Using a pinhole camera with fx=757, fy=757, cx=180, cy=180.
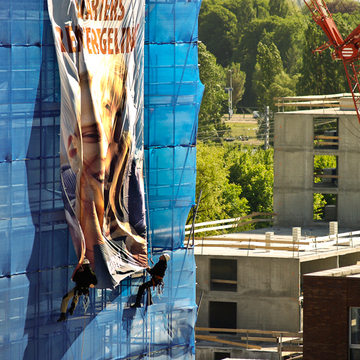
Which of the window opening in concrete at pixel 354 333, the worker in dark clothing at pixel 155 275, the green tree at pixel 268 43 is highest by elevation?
the green tree at pixel 268 43

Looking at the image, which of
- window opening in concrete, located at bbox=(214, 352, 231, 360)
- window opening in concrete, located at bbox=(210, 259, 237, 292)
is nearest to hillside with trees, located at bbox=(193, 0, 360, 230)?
window opening in concrete, located at bbox=(210, 259, 237, 292)

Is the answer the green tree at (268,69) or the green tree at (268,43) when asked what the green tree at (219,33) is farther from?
the green tree at (268,69)

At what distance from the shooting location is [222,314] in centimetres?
4553

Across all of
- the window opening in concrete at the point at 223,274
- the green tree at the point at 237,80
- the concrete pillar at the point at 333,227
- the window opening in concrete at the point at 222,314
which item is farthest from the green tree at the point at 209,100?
the window opening in concrete at the point at 222,314

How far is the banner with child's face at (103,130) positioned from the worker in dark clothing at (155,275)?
1.44 feet

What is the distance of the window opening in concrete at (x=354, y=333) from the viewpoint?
24641 millimetres

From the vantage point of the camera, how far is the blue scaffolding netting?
20812mm

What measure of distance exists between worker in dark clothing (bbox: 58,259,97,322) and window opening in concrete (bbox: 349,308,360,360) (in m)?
8.84

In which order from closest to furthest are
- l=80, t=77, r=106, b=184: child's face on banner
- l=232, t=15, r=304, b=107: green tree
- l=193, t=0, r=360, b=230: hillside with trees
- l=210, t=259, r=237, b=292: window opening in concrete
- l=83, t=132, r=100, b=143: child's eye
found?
l=80, t=77, r=106, b=184: child's face on banner, l=83, t=132, r=100, b=143: child's eye, l=210, t=259, r=237, b=292: window opening in concrete, l=193, t=0, r=360, b=230: hillside with trees, l=232, t=15, r=304, b=107: green tree

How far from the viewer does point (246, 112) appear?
152 metres

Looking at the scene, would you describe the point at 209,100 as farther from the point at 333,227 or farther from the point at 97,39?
the point at 97,39

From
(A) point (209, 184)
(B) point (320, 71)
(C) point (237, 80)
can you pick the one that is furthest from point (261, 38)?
(A) point (209, 184)

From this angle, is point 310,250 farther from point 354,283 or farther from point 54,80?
point 54,80

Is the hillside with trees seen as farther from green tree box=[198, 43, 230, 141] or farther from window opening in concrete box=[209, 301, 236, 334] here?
window opening in concrete box=[209, 301, 236, 334]
